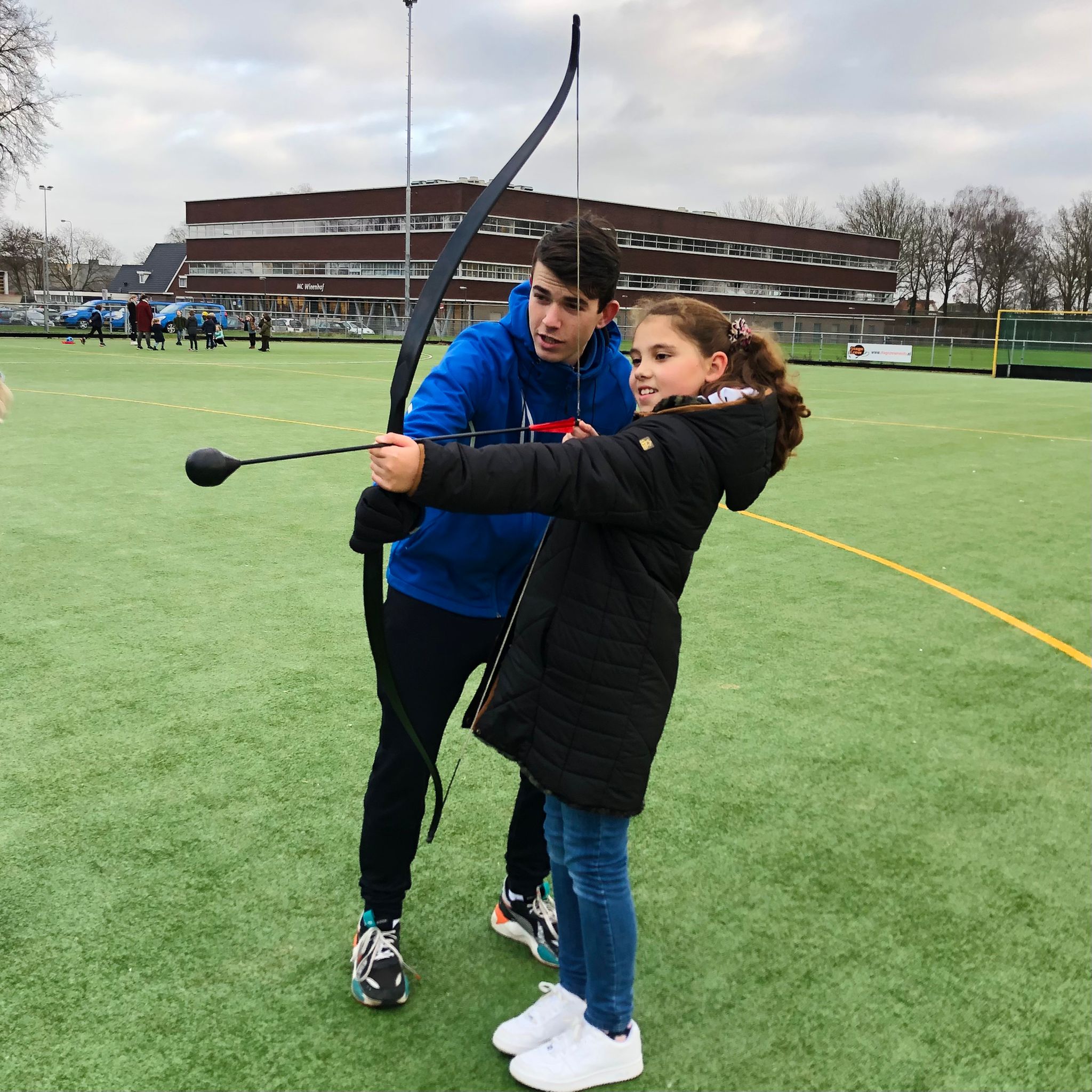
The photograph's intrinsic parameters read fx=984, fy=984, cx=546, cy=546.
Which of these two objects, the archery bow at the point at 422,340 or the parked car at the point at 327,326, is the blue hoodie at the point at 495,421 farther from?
the parked car at the point at 327,326

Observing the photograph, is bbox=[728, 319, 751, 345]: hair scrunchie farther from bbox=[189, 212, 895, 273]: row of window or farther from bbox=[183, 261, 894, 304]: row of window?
bbox=[183, 261, 894, 304]: row of window

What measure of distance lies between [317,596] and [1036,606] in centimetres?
392

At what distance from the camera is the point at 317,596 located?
5.16 meters

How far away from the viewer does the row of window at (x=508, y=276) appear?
56.0 metres

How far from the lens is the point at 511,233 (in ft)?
170

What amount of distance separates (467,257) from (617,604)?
185 ft

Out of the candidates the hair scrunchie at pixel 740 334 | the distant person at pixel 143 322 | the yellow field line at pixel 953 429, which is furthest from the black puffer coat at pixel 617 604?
the distant person at pixel 143 322

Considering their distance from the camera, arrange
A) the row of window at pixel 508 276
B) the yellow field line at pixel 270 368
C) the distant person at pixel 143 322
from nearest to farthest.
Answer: the yellow field line at pixel 270 368 < the distant person at pixel 143 322 < the row of window at pixel 508 276

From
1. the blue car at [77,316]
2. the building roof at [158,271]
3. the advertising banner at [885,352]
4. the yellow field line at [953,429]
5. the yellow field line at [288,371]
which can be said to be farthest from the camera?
the building roof at [158,271]

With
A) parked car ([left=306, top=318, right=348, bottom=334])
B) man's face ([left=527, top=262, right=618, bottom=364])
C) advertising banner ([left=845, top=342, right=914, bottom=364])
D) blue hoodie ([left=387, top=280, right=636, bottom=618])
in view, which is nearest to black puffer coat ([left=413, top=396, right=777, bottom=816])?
blue hoodie ([left=387, top=280, right=636, bottom=618])

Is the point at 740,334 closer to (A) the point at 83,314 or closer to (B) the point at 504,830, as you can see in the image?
(B) the point at 504,830

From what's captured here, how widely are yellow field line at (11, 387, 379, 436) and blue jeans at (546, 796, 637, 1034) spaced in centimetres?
938

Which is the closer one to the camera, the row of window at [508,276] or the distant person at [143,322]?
the distant person at [143,322]

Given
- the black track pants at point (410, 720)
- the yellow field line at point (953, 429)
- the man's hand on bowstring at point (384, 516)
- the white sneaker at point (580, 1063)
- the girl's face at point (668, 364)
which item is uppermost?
the girl's face at point (668, 364)
